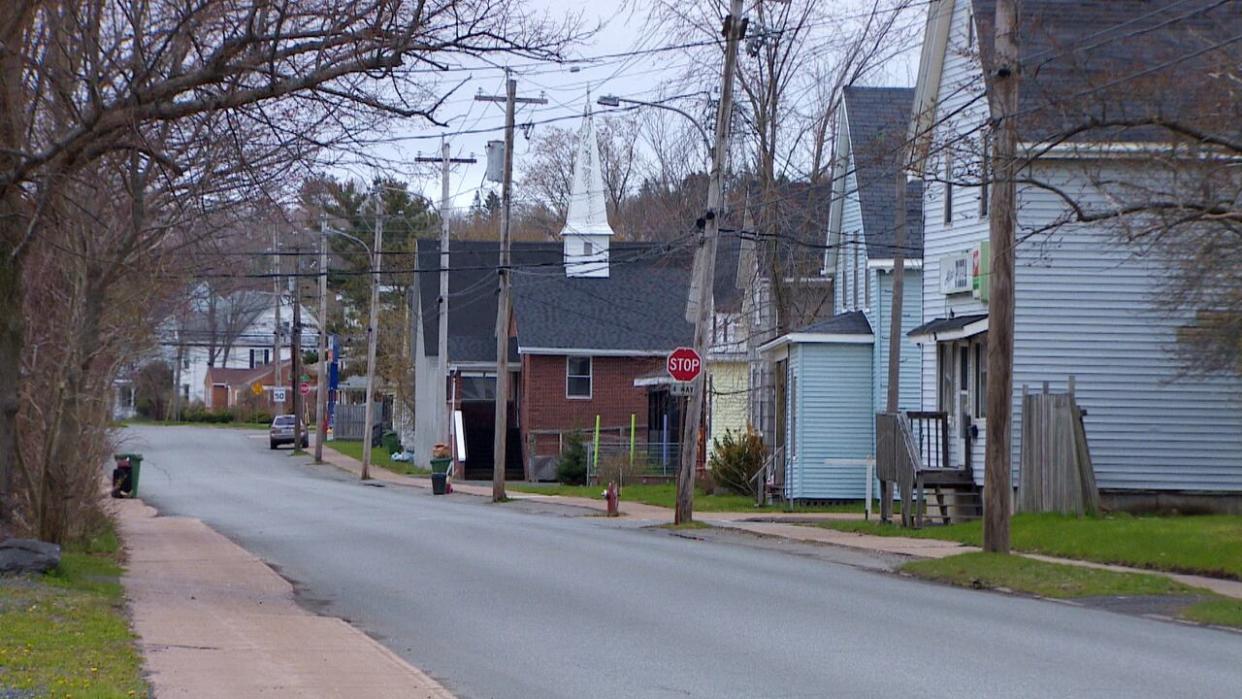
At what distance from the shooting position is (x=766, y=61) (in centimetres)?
3622

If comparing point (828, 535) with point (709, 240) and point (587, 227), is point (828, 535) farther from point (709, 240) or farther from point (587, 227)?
point (587, 227)

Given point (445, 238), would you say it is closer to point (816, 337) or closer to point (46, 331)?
point (816, 337)

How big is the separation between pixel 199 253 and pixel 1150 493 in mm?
17001

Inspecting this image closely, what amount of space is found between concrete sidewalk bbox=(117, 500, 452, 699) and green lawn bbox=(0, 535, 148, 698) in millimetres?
226

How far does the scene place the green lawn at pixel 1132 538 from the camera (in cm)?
1870

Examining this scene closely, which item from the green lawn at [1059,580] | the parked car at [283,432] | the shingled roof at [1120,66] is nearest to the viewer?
the green lawn at [1059,580]

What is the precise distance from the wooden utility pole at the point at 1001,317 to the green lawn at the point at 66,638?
36.5 feet

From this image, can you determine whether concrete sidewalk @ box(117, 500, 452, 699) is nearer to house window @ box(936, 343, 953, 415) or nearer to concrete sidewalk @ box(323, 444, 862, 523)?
concrete sidewalk @ box(323, 444, 862, 523)

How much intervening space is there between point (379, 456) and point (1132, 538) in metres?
48.1

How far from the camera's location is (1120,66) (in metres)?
21.4

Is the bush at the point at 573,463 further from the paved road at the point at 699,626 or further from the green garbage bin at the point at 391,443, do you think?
the green garbage bin at the point at 391,443

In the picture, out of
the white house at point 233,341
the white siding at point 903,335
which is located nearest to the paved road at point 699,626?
the white siding at point 903,335

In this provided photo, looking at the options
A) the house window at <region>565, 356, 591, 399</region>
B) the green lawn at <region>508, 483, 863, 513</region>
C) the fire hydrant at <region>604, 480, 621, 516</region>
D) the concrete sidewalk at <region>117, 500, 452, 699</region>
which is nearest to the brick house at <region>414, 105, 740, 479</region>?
the house window at <region>565, 356, 591, 399</region>

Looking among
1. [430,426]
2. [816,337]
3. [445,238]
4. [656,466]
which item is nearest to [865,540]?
[816,337]
